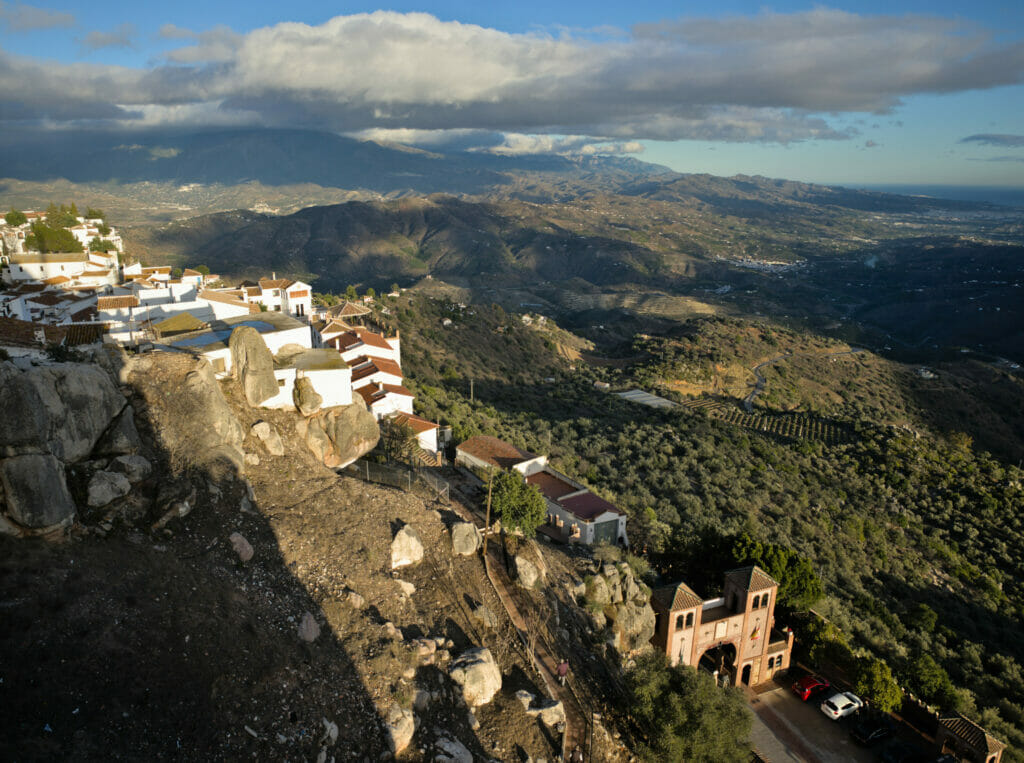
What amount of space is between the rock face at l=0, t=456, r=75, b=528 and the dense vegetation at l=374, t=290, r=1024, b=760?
18994 millimetres

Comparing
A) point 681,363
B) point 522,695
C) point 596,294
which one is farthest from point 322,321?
point 596,294

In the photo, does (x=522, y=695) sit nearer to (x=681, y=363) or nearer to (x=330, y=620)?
(x=330, y=620)

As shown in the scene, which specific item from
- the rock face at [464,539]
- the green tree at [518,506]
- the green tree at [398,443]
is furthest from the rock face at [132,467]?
the green tree at [398,443]

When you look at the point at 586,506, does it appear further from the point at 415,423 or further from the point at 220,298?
the point at 220,298

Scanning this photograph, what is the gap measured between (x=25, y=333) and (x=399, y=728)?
18096 mm

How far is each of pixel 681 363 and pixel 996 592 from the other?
38.2m

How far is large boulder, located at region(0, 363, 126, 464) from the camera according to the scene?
448 inches

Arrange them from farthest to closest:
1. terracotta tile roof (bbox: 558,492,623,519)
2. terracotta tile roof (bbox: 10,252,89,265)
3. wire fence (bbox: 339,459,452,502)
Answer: terracotta tile roof (bbox: 10,252,89,265)
terracotta tile roof (bbox: 558,492,623,519)
wire fence (bbox: 339,459,452,502)

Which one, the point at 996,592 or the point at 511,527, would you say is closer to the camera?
the point at 511,527

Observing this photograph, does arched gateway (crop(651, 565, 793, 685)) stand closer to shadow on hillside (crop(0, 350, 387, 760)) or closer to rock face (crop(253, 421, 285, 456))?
shadow on hillside (crop(0, 350, 387, 760))

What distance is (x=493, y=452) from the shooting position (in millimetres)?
26875

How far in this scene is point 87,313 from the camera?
30297 mm

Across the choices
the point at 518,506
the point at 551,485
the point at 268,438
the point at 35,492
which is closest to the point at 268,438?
the point at 268,438

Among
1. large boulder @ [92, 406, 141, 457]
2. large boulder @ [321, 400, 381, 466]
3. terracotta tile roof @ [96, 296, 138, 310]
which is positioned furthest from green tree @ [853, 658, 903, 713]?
terracotta tile roof @ [96, 296, 138, 310]
